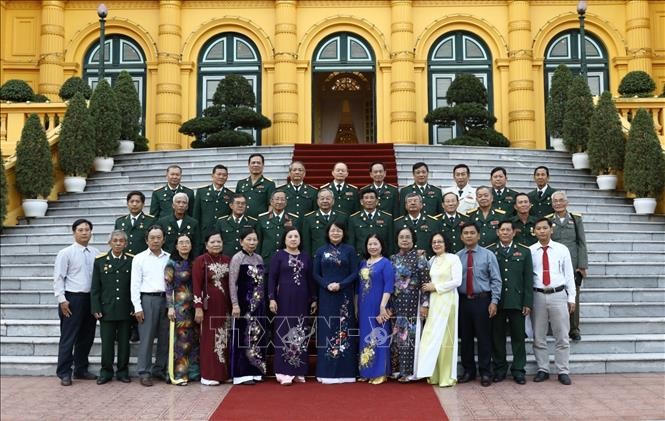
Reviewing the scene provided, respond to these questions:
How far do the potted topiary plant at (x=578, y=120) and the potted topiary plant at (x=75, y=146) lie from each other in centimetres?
979

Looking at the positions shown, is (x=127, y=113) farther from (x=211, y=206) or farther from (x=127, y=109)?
(x=211, y=206)

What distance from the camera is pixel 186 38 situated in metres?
20.7

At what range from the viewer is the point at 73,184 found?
13664mm

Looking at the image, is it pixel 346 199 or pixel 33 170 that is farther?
pixel 33 170

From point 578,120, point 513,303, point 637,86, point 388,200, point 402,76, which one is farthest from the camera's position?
point 402,76

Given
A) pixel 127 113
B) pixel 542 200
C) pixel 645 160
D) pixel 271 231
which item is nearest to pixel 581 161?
pixel 645 160

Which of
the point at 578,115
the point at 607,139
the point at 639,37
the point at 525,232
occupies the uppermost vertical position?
the point at 639,37

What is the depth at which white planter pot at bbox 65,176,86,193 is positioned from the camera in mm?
13664

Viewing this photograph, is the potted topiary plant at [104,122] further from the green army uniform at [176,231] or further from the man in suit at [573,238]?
the man in suit at [573,238]

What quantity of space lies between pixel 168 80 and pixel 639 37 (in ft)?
44.6

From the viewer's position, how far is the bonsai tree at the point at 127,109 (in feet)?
51.9

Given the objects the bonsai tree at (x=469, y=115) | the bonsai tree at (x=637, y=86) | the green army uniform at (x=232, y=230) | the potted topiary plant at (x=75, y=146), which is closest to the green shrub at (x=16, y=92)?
the potted topiary plant at (x=75, y=146)

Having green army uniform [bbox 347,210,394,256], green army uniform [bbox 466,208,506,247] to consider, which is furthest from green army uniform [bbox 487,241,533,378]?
green army uniform [bbox 347,210,394,256]

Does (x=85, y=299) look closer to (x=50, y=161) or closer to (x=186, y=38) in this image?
(x=50, y=161)
